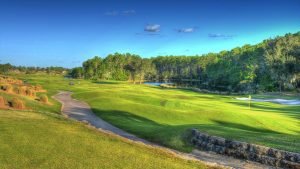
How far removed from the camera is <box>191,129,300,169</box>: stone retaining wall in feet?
54.9

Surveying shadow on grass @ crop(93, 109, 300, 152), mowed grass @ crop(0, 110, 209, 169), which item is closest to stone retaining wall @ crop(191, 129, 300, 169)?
shadow on grass @ crop(93, 109, 300, 152)

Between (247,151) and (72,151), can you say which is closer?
(72,151)

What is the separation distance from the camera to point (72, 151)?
16.4 m

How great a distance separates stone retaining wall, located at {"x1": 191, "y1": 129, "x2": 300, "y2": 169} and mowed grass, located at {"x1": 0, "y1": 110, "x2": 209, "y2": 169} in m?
3.71

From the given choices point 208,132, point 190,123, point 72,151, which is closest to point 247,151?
point 208,132

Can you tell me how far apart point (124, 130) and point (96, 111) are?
1457 cm

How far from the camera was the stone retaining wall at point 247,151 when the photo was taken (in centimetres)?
1672

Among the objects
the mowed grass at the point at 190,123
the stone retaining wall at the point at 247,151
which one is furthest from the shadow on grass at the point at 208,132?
the stone retaining wall at the point at 247,151

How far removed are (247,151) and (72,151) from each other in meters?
9.26

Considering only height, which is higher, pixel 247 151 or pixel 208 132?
pixel 208 132

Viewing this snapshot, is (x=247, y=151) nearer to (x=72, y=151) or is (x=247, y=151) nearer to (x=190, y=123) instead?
(x=72, y=151)

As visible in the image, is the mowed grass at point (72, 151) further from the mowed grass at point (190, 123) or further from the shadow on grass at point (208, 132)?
the mowed grass at point (190, 123)

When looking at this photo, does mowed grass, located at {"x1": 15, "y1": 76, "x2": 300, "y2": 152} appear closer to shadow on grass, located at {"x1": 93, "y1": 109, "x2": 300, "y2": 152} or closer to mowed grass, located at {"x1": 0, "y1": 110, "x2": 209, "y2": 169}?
shadow on grass, located at {"x1": 93, "y1": 109, "x2": 300, "y2": 152}

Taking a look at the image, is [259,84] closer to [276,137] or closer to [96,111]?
[96,111]
